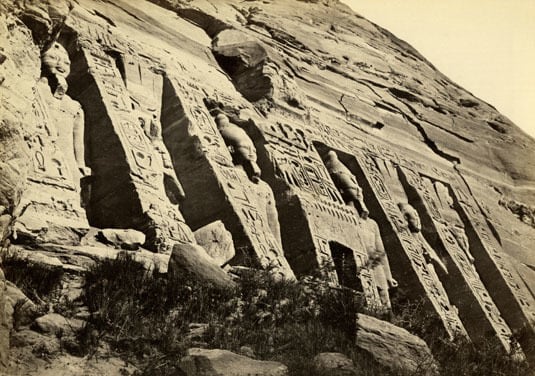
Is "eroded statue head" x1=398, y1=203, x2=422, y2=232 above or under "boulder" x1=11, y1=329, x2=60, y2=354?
under

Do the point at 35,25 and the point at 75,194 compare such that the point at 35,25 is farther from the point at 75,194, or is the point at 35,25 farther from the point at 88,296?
the point at 88,296

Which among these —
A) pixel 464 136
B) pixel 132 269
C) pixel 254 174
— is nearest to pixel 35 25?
pixel 132 269

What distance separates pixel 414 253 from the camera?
13852 mm

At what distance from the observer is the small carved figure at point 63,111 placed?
10.2 m

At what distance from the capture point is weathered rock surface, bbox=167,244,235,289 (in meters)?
7.85

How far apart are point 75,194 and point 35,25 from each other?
75.9 inches

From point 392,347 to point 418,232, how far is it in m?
7.39

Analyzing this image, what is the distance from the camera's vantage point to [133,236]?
9.25 m

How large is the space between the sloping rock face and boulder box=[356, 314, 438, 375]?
78.9 inches

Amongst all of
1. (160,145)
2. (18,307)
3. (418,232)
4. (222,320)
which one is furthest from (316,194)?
(18,307)

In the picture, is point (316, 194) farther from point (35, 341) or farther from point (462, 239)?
point (35, 341)

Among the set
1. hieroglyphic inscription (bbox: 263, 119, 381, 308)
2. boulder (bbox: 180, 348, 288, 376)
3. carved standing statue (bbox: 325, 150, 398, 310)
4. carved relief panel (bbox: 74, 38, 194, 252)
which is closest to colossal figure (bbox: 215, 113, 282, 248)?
hieroglyphic inscription (bbox: 263, 119, 381, 308)

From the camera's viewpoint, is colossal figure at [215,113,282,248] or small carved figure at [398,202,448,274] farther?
small carved figure at [398,202,448,274]

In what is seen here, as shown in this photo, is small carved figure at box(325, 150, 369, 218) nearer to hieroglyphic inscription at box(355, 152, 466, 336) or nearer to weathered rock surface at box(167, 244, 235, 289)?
hieroglyphic inscription at box(355, 152, 466, 336)
